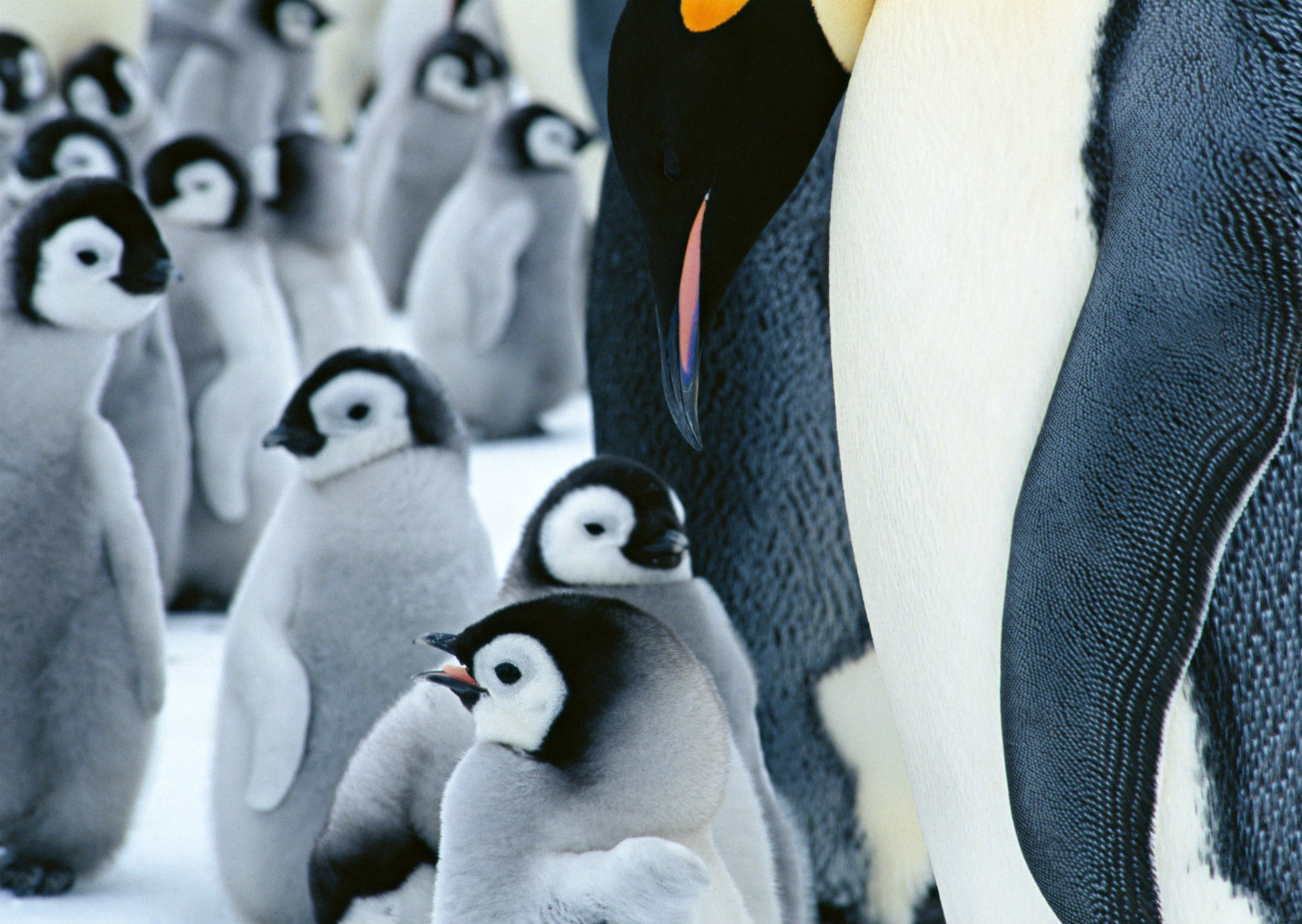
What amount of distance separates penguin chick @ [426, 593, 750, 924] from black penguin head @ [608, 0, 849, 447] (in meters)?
0.15

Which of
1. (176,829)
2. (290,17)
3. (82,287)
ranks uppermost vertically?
(82,287)

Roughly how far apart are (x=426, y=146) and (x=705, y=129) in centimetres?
379

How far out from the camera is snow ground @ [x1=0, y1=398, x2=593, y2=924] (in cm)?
158

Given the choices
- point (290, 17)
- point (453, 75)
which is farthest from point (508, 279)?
point (290, 17)

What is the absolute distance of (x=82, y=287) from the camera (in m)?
1.64

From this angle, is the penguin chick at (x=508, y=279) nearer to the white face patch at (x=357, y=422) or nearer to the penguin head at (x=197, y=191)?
the penguin head at (x=197, y=191)

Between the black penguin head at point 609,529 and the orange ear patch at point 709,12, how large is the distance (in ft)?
1.52

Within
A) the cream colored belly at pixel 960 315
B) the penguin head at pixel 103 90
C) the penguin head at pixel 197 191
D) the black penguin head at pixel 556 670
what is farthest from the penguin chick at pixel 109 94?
the cream colored belly at pixel 960 315

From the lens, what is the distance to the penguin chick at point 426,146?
15.5 ft

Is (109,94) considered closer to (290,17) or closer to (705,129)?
(290,17)

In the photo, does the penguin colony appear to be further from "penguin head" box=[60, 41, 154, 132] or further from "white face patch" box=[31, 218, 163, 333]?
"penguin head" box=[60, 41, 154, 132]

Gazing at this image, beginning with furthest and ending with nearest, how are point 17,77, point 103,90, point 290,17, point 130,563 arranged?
point 290,17 → point 103,90 → point 17,77 → point 130,563

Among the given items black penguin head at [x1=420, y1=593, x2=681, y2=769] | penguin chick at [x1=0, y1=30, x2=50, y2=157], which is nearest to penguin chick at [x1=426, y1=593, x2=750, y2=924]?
black penguin head at [x1=420, y1=593, x2=681, y2=769]

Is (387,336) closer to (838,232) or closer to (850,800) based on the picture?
(850,800)
